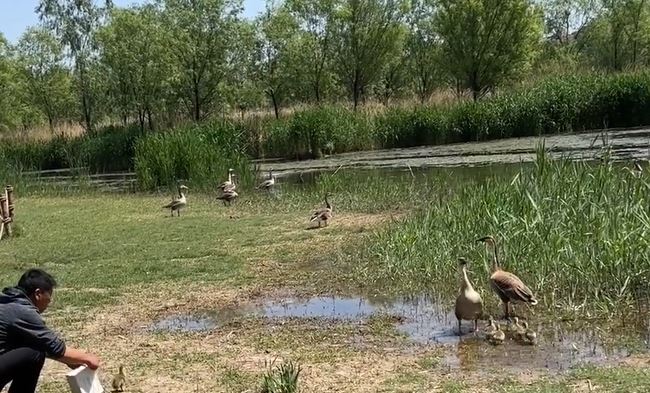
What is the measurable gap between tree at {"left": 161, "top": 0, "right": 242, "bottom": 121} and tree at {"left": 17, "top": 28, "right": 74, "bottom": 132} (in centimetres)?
1406

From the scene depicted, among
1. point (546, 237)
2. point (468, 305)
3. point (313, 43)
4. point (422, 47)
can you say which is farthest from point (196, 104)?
point (468, 305)

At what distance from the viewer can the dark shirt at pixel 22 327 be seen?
5.74 m

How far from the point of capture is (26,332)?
5.79 meters

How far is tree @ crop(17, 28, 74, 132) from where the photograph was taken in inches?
2085

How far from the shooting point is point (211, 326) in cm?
934

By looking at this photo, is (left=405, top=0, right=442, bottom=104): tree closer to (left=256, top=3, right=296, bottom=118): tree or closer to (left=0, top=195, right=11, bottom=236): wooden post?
(left=256, top=3, right=296, bottom=118): tree

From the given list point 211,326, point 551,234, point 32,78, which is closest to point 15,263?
point 211,326

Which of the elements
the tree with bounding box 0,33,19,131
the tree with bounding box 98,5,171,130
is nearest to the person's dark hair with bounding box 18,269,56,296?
the tree with bounding box 98,5,171,130

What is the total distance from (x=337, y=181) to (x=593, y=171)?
10.5 meters

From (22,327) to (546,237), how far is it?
6.32 meters

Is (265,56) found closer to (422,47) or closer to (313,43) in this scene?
(313,43)

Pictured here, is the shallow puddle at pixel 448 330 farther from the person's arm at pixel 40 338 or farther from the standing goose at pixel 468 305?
the person's arm at pixel 40 338

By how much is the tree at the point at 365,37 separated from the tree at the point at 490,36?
500 centimetres

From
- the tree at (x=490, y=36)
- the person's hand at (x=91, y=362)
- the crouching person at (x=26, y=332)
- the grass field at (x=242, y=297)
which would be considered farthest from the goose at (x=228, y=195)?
the tree at (x=490, y=36)
